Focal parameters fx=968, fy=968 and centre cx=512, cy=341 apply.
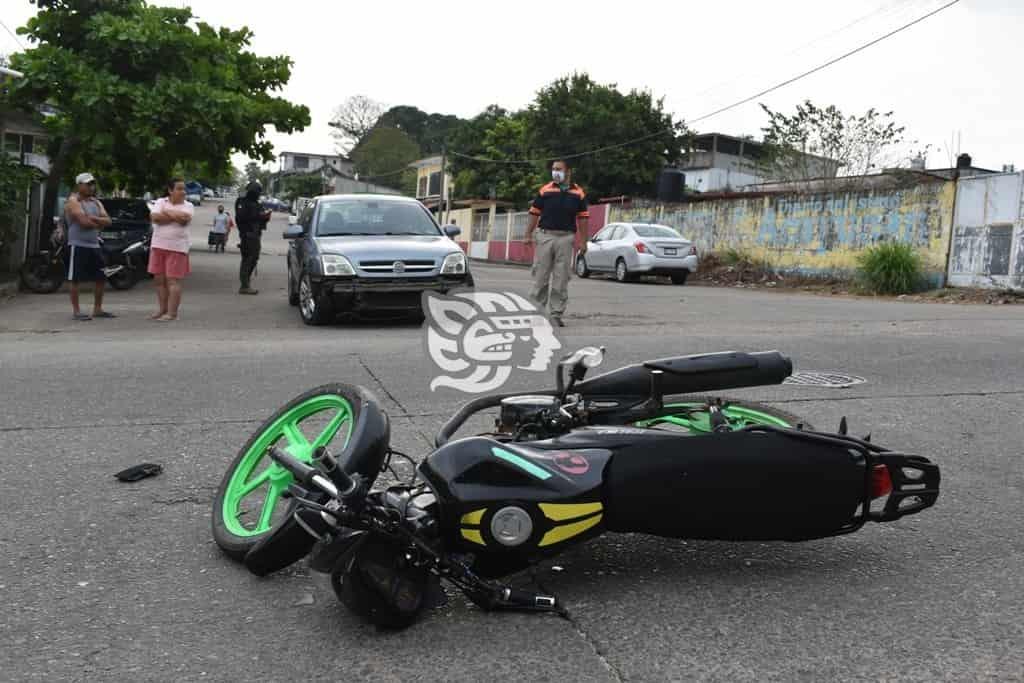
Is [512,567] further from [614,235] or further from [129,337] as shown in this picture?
[614,235]

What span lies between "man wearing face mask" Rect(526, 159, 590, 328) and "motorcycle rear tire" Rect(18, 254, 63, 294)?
9142 mm

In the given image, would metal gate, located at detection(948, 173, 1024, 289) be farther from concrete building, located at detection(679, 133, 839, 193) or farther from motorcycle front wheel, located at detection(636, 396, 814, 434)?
concrete building, located at detection(679, 133, 839, 193)

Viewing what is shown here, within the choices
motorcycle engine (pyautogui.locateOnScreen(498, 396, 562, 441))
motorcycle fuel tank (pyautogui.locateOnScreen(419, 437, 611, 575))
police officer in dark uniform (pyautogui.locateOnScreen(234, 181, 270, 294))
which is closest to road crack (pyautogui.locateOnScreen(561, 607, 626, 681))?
motorcycle fuel tank (pyautogui.locateOnScreen(419, 437, 611, 575))

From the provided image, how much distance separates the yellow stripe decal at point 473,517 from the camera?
113 inches

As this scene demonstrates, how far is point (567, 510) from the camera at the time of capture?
9.64 feet

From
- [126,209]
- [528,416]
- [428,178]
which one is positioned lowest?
[528,416]

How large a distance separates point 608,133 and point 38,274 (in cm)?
3415

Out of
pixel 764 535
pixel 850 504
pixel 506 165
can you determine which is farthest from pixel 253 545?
pixel 506 165

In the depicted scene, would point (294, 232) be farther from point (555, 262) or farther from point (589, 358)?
point (589, 358)

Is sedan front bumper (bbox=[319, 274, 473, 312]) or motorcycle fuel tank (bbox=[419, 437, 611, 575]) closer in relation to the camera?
motorcycle fuel tank (bbox=[419, 437, 611, 575])

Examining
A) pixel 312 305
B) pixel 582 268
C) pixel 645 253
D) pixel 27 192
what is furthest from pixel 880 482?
pixel 582 268

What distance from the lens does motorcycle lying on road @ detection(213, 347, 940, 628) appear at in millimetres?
2734

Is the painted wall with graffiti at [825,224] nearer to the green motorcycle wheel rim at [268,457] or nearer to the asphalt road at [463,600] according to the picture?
the asphalt road at [463,600]
